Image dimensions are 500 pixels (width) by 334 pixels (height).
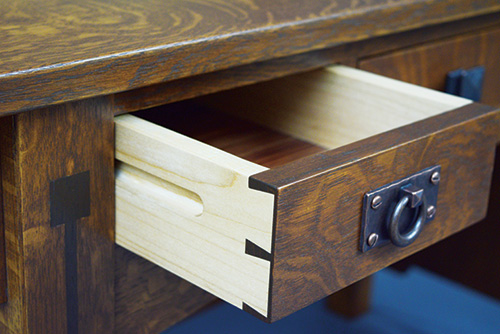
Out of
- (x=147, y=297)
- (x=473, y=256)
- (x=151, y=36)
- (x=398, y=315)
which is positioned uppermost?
(x=151, y=36)

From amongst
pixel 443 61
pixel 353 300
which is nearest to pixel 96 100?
pixel 443 61

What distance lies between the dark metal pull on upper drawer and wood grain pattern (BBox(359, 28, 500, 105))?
219 millimetres

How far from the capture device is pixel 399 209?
51 cm

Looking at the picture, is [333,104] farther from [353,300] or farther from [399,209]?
[353,300]

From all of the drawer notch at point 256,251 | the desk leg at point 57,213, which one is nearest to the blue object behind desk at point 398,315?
the desk leg at point 57,213

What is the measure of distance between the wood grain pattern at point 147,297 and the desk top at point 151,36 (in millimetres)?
162

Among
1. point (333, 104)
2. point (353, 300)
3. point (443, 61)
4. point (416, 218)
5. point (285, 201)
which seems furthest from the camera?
point (353, 300)

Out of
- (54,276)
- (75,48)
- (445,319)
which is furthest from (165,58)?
(445,319)

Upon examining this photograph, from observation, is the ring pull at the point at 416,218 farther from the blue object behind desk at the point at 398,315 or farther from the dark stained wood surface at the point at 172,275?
the blue object behind desk at the point at 398,315

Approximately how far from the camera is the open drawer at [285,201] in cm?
45

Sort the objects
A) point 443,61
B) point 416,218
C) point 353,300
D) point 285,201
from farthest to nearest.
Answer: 1. point 353,300
2. point 443,61
3. point 416,218
4. point 285,201

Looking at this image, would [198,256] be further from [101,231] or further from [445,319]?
[445,319]

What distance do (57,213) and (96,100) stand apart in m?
0.09

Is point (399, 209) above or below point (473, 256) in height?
above
